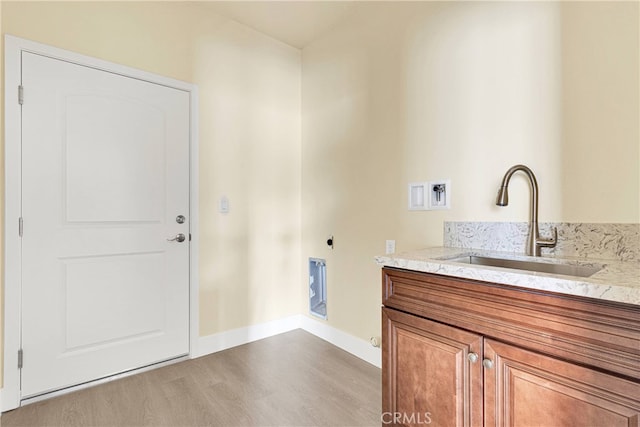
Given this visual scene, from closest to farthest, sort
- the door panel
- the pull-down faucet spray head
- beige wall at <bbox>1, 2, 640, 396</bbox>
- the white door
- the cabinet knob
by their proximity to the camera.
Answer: the cabinet knob < beige wall at <bbox>1, 2, 640, 396</bbox> < the pull-down faucet spray head < the white door < the door panel

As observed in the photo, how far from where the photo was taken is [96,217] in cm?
204

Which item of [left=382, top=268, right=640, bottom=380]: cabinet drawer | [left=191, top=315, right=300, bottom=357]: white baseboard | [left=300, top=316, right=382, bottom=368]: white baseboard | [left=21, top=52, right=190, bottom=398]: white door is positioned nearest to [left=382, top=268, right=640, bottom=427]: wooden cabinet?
[left=382, top=268, right=640, bottom=380]: cabinet drawer

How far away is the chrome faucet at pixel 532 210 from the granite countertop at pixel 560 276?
0.07m

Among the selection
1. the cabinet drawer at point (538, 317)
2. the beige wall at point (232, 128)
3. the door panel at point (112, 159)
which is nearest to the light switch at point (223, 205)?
the beige wall at point (232, 128)

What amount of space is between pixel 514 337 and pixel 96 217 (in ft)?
7.52

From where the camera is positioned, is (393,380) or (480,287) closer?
(480,287)

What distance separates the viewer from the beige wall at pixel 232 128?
2129 mm

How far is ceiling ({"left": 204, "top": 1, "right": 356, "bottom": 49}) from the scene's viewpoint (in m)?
2.40

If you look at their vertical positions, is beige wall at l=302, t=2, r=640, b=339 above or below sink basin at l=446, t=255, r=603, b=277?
above

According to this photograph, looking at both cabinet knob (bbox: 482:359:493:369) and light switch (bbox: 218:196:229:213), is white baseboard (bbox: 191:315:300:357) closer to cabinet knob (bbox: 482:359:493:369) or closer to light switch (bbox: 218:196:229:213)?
light switch (bbox: 218:196:229:213)

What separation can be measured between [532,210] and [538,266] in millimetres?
273

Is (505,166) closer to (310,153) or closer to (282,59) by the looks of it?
(310,153)

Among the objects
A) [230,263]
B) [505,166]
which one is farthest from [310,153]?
[505,166]

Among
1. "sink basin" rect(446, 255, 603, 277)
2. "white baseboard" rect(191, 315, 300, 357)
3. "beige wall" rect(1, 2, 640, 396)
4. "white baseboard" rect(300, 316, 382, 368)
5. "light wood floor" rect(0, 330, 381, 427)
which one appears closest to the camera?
"sink basin" rect(446, 255, 603, 277)
